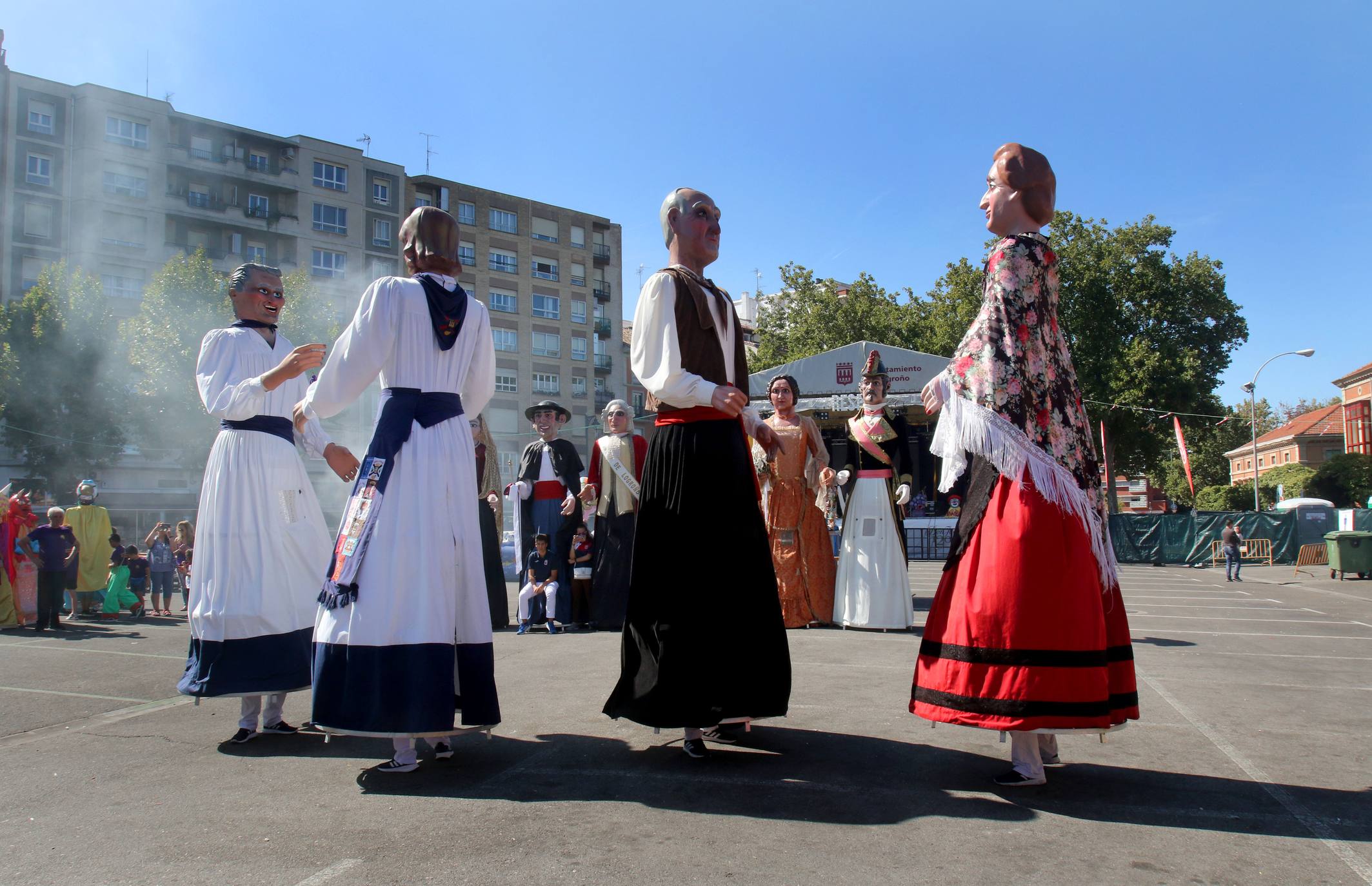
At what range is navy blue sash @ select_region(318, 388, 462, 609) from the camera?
3430 millimetres

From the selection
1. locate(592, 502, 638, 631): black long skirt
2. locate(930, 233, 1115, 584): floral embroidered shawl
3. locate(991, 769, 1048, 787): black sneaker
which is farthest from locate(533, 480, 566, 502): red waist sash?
locate(991, 769, 1048, 787): black sneaker

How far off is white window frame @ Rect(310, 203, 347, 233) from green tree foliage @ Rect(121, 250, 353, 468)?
1698 centimetres

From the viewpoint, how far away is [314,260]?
50.5 metres

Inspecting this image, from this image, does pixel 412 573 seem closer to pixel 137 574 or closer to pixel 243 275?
pixel 243 275

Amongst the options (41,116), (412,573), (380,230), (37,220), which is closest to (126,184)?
(41,116)

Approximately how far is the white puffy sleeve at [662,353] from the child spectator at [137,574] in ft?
41.2

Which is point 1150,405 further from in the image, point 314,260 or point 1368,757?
point 314,260

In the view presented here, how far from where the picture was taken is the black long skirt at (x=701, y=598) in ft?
11.8

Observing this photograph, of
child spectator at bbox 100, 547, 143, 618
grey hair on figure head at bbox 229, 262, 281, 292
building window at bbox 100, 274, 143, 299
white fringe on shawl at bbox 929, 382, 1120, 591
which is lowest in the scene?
child spectator at bbox 100, 547, 143, 618

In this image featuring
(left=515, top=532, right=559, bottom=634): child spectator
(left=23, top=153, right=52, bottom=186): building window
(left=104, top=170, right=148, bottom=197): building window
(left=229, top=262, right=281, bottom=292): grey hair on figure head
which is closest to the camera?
(left=229, top=262, right=281, bottom=292): grey hair on figure head

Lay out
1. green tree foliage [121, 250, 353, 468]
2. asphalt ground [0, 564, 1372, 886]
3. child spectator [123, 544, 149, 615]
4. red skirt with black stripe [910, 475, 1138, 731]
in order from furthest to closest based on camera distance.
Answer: green tree foliage [121, 250, 353, 468], child spectator [123, 544, 149, 615], red skirt with black stripe [910, 475, 1138, 731], asphalt ground [0, 564, 1372, 886]

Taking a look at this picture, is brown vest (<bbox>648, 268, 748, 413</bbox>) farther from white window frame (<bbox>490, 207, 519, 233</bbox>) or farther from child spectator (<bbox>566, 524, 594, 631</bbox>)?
white window frame (<bbox>490, 207, 519, 233</bbox>)

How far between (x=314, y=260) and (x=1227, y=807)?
5393 centimetres

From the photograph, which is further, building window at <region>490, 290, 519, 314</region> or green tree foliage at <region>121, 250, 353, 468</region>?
building window at <region>490, 290, 519, 314</region>
